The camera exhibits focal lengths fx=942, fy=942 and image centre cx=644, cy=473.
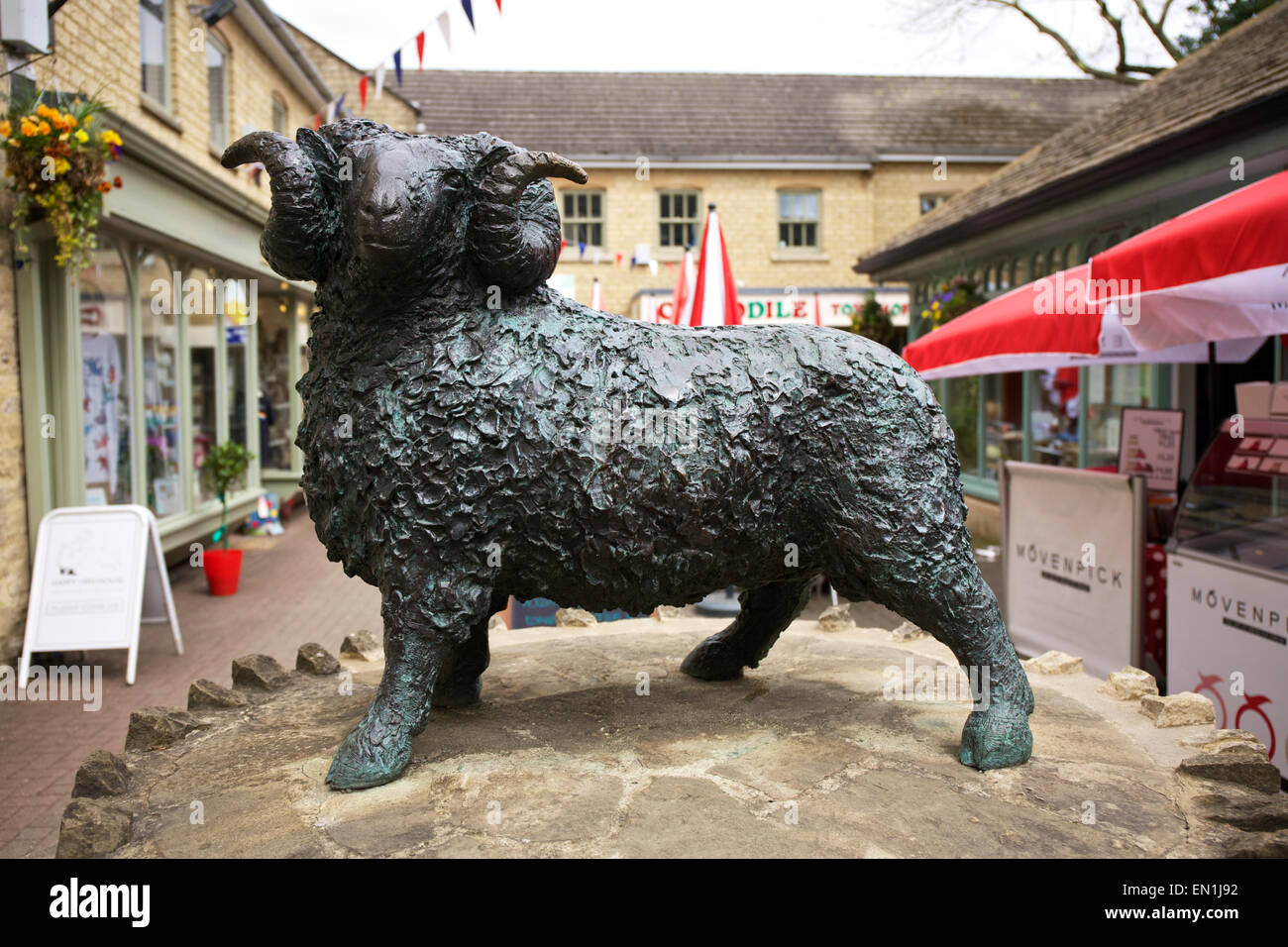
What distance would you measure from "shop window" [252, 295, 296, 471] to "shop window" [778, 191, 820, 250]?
980 centimetres

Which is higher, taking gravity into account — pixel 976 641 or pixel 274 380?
pixel 274 380

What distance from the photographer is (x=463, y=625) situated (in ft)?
7.98

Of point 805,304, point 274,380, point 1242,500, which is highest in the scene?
point 805,304

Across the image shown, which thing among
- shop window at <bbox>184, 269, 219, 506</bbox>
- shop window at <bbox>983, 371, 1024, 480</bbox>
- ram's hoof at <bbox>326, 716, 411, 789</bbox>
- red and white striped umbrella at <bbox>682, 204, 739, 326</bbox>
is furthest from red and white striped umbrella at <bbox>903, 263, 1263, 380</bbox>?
shop window at <bbox>184, 269, 219, 506</bbox>

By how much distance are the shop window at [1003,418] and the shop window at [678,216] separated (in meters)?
8.53

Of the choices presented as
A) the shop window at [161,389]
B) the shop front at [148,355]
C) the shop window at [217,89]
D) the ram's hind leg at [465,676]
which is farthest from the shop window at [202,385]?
the ram's hind leg at [465,676]

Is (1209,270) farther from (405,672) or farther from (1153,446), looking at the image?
(1153,446)

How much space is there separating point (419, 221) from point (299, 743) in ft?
5.18

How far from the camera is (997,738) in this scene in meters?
2.56

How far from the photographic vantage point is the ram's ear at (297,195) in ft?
7.45

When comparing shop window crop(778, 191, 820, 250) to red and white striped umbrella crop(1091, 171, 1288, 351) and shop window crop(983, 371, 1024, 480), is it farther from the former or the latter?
red and white striped umbrella crop(1091, 171, 1288, 351)

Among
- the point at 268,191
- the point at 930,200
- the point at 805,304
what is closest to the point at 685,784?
the point at 268,191

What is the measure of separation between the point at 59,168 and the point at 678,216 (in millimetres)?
14386

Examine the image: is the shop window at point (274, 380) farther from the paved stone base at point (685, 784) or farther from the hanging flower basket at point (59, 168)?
the paved stone base at point (685, 784)
